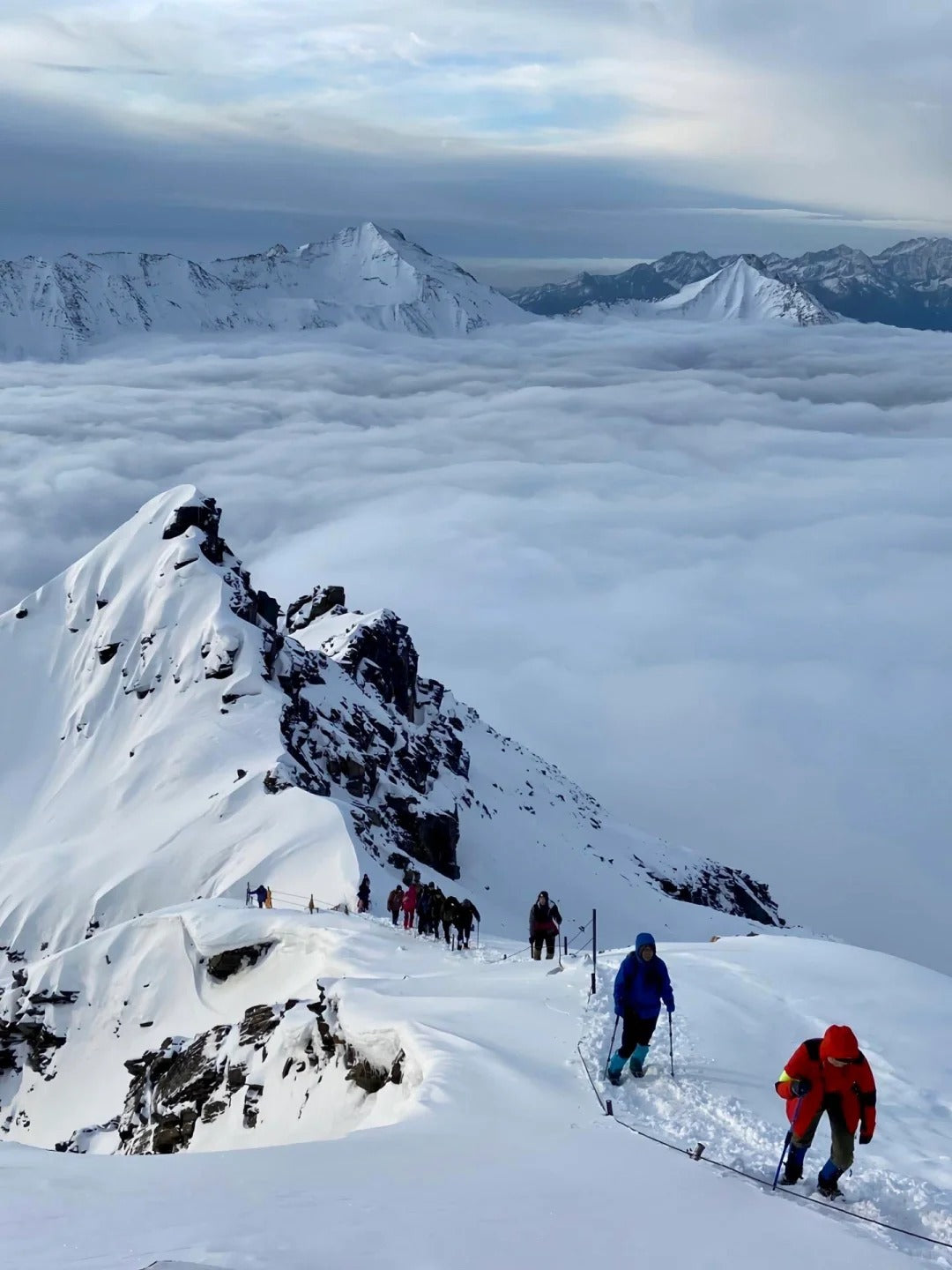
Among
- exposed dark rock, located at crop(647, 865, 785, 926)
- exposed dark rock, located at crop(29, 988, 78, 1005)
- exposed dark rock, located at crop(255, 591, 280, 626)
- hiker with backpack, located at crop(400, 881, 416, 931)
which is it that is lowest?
exposed dark rock, located at crop(647, 865, 785, 926)

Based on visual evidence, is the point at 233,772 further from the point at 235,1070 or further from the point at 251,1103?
the point at 251,1103

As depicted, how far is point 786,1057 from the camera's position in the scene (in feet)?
44.4

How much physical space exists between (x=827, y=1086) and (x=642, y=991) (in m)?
2.86

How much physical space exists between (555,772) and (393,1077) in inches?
4173

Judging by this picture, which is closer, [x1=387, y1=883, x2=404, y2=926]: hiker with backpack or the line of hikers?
the line of hikers

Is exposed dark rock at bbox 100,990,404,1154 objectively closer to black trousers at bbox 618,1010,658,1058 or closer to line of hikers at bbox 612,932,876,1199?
black trousers at bbox 618,1010,658,1058

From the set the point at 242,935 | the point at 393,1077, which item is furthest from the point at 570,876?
the point at 393,1077

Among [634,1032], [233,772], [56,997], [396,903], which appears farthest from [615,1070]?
[233,772]

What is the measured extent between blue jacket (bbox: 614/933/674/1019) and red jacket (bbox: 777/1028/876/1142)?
2591 millimetres

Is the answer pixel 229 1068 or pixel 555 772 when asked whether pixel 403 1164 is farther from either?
pixel 555 772

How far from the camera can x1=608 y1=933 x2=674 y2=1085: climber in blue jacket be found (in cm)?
1233

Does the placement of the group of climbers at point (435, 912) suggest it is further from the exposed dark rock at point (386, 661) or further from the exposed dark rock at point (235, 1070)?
the exposed dark rock at point (386, 661)

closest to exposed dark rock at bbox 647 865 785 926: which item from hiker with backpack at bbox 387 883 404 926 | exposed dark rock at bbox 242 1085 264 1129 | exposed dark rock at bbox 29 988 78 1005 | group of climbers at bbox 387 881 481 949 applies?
exposed dark rock at bbox 29 988 78 1005

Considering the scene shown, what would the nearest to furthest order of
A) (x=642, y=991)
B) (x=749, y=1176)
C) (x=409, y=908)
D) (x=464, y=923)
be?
(x=749, y=1176) → (x=642, y=991) → (x=464, y=923) → (x=409, y=908)
